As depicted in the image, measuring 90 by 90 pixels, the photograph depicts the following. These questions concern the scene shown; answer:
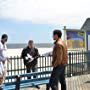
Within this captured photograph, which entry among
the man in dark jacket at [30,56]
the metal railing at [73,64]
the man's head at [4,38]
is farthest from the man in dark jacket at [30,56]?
the metal railing at [73,64]

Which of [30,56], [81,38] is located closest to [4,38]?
[30,56]

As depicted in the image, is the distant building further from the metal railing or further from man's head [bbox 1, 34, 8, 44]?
man's head [bbox 1, 34, 8, 44]

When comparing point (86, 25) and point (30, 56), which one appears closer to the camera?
point (30, 56)

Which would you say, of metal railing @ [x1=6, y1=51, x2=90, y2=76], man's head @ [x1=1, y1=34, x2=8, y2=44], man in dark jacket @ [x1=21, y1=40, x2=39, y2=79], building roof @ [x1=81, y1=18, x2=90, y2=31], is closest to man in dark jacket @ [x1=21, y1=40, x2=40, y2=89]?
man in dark jacket @ [x1=21, y1=40, x2=39, y2=79]

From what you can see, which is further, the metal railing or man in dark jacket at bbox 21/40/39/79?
the metal railing

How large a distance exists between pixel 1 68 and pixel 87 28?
34.1 ft

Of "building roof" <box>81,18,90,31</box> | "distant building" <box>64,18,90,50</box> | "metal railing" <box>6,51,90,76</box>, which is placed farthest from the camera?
"distant building" <box>64,18,90,50</box>

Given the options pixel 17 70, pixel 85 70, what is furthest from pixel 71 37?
pixel 17 70

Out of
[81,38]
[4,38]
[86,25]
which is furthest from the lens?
[81,38]

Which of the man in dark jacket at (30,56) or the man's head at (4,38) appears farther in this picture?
the man in dark jacket at (30,56)

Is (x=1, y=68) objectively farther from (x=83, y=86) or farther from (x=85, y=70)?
(x=85, y=70)

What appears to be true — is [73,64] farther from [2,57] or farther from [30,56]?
[2,57]

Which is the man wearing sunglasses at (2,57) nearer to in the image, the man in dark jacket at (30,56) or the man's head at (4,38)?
the man's head at (4,38)

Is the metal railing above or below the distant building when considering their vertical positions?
below
